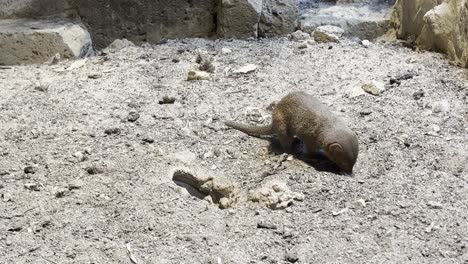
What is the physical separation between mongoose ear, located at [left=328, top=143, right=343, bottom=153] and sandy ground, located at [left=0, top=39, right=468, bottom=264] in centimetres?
10

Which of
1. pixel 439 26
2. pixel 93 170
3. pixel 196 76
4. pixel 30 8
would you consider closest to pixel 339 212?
pixel 93 170

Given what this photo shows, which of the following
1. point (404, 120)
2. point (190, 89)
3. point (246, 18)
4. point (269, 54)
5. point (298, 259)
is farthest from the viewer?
point (246, 18)

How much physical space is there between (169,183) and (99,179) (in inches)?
11.4

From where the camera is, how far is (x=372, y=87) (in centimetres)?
344

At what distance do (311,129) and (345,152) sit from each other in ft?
0.80

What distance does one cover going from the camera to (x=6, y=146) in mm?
2953

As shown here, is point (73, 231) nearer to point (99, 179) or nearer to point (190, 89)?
point (99, 179)

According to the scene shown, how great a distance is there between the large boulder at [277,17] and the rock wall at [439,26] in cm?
79

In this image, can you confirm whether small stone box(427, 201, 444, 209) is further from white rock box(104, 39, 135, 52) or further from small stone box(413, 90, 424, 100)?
white rock box(104, 39, 135, 52)

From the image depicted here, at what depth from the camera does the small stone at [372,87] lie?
3430 millimetres

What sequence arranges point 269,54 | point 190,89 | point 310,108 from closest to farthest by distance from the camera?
1. point 310,108
2. point 190,89
3. point 269,54

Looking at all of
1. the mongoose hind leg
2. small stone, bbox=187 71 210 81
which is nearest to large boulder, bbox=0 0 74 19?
small stone, bbox=187 71 210 81

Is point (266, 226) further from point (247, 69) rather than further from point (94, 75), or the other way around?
point (94, 75)

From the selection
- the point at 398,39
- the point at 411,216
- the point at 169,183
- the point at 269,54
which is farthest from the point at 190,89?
the point at 398,39
